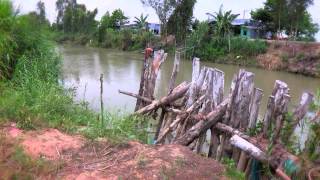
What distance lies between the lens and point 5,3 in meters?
10.0

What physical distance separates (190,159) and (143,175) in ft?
2.16

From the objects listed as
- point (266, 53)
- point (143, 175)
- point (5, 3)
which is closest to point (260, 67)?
point (266, 53)

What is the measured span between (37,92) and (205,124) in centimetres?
357

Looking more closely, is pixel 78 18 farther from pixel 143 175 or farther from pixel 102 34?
pixel 143 175

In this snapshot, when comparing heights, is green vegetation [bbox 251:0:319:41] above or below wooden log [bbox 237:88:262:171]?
above

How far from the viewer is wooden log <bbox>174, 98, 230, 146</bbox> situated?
259 inches

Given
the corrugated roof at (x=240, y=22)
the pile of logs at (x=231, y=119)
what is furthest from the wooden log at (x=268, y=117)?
the corrugated roof at (x=240, y=22)

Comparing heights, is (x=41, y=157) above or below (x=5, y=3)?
below

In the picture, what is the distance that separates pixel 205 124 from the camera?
657 cm

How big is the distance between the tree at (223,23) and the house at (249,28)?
12.0ft

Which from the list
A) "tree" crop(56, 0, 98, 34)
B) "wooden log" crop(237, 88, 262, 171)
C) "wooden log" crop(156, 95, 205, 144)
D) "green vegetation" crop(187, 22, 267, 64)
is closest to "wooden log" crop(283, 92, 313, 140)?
"wooden log" crop(237, 88, 262, 171)

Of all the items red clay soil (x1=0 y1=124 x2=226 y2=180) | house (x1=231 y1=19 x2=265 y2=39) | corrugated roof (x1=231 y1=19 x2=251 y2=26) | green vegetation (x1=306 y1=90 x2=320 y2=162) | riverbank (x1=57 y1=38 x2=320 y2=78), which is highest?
corrugated roof (x1=231 y1=19 x2=251 y2=26)

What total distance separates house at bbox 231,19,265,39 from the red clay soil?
37760mm

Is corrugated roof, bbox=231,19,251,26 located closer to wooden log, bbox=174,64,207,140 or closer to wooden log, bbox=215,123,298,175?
wooden log, bbox=174,64,207,140
